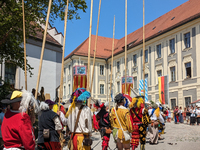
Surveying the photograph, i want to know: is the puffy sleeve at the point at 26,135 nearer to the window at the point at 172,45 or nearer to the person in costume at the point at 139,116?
the person in costume at the point at 139,116

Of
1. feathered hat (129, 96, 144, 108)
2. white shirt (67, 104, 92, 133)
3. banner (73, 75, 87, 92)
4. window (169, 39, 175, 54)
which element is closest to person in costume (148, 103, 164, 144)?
feathered hat (129, 96, 144, 108)

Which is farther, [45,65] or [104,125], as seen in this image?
[45,65]

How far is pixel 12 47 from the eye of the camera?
1400cm

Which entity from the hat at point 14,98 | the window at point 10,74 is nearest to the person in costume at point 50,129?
the hat at point 14,98

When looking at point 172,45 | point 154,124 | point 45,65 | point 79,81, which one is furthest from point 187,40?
point 154,124

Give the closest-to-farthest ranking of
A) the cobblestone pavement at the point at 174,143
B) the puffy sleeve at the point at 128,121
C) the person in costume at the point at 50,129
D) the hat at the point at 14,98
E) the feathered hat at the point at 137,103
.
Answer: the hat at the point at 14,98 < the person in costume at the point at 50,129 < the puffy sleeve at the point at 128,121 < the feathered hat at the point at 137,103 < the cobblestone pavement at the point at 174,143

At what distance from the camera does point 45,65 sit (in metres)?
23.4

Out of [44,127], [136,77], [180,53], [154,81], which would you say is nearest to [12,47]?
[44,127]

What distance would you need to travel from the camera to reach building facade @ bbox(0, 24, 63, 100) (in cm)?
2111

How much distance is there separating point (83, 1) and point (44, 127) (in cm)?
1033

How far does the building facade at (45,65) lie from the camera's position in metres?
21.1

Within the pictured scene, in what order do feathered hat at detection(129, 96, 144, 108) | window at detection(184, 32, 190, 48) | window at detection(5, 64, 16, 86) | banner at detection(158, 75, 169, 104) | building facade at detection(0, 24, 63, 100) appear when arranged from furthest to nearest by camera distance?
window at detection(184, 32, 190, 48)
banner at detection(158, 75, 169, 104)
building facade at detection(0, 24, 63, 100)
window at detection(5, 64, 16, 86)
feathered hat at detection(129, 96, 144, 108)

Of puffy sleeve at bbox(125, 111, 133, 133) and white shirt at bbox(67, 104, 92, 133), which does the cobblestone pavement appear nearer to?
puffy sleeve at bbox(125, 111, 133, 133)

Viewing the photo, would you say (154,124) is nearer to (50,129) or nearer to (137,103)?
(137,103)
